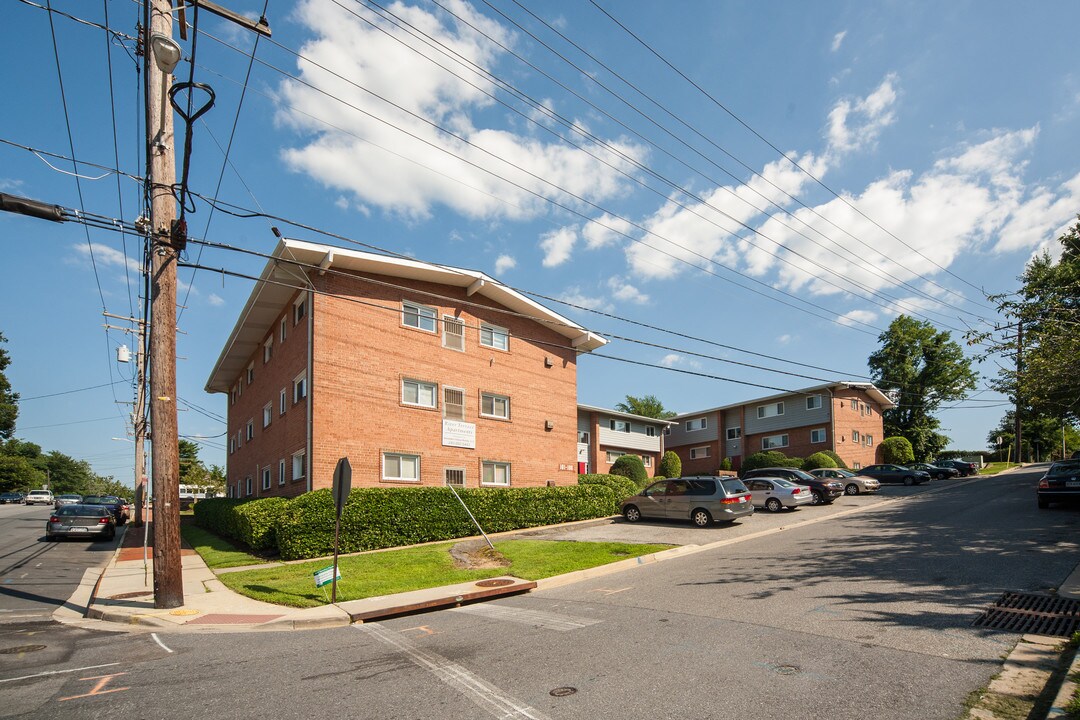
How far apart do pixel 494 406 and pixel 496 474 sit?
2606mm

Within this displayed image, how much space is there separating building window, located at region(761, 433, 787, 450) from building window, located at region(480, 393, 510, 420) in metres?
32.2

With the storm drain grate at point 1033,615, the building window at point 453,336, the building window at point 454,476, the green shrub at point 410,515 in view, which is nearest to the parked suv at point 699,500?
the green shrub at point 410,515

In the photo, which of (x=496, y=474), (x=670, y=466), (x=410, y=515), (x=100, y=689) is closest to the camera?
(x=100, y=689)

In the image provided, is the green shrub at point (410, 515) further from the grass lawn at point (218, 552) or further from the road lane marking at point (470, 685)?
the road lane marking at point (470, 685)

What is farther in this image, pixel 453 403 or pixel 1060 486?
pixel 453 403

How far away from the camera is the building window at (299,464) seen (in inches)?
822

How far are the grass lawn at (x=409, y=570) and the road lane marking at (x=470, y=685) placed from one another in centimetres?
416

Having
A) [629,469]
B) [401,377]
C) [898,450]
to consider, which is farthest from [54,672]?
[898,450]

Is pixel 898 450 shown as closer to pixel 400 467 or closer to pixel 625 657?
pixel 400 467

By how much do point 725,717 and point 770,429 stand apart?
162 ft

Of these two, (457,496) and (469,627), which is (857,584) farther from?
(457,496)

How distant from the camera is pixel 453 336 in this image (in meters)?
24.2

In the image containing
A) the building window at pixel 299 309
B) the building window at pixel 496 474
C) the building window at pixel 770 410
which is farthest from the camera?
the building window at pixel 770 410

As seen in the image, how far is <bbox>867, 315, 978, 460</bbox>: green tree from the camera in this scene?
57.9 meters
